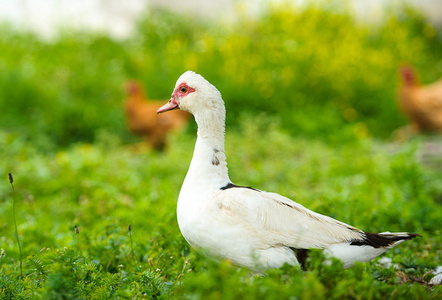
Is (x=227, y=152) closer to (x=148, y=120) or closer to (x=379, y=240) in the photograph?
(x=148, y=120)

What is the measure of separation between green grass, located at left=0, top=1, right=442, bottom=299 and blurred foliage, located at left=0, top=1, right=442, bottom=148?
0.03 m

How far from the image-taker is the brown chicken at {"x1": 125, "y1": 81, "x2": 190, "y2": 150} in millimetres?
8828

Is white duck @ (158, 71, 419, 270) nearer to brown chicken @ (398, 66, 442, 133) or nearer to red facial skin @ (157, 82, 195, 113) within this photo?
red facial skin @ (157, 82, 195, 113)

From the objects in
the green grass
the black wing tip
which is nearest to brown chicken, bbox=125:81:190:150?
the green grass

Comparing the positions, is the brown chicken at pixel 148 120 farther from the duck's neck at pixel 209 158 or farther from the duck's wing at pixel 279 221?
the duck's wing at pixel 279 221

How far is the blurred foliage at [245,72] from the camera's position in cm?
941

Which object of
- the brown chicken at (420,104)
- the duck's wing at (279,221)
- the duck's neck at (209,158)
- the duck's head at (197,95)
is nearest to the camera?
the duck's wing at (279,221)

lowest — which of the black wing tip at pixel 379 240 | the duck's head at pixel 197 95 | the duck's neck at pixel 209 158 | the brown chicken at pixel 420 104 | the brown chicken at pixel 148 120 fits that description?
the black wing tip at pixel 379 240

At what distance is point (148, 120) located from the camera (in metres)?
8.82

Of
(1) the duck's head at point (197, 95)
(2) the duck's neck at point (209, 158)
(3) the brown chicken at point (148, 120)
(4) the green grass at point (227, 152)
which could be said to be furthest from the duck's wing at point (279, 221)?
(3) the brown chicken at point (148, 120)

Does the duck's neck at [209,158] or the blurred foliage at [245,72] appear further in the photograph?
the blurred foliage at [245,72]

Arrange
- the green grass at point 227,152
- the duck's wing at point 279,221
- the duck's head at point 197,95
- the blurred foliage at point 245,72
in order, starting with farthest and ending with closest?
1. the blurred foliage at point 245,72
2. the duck's head at point 197,95
3. the duck's wing at point 279,221
4. the green grass at point 227,152

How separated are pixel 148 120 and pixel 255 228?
250 inches

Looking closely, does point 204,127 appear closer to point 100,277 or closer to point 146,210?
point 100,277
